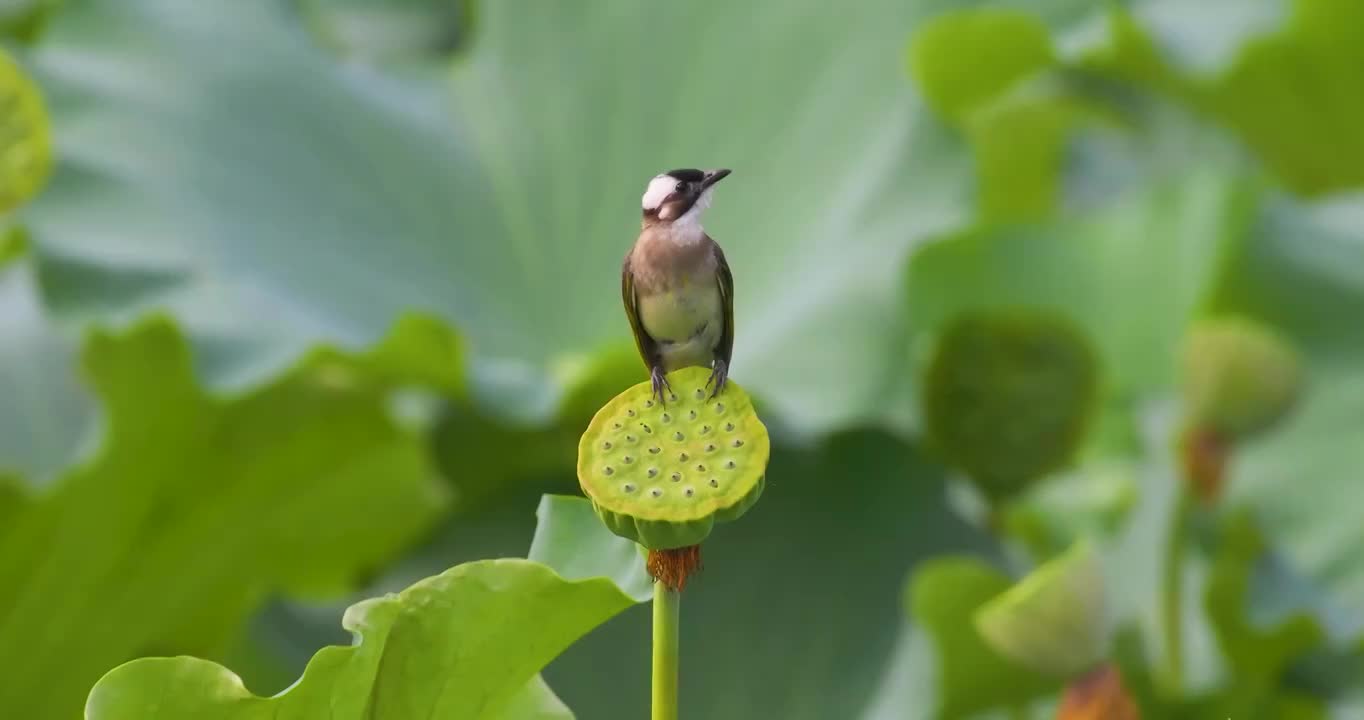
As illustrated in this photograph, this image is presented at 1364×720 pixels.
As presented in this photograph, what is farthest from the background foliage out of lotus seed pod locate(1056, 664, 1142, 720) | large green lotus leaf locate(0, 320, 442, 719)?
lotus seed pod locate(1056, 664, 1142, 720)

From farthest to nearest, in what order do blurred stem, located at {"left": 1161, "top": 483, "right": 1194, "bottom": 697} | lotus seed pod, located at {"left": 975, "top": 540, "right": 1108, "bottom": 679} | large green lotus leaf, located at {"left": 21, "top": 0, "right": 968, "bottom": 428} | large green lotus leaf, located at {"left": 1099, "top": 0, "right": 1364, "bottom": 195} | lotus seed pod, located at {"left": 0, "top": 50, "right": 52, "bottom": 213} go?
large green lotus leaf, located at {"left": 1099, "top": 0, "right": 1364, "bottom": 195} → large green lotus leaf, located at {"left": 21, "top": 0, "right": 968, "bottom": 428} → blurred stem, located at {"left": 1161, "top": 483, "right": 1194, "bottom": 697} → lotus seed pod, located at {"left": 975, "top": 540, "right": 1108, "bottom": 679} → lotus seed pod, located at {"left": 0, "top": 50, "right": 52, "bottom": 213}

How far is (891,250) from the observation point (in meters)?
0.99

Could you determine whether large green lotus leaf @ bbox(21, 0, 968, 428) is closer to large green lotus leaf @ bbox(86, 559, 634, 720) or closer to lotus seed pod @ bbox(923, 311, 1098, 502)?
lotus seed pod @ bbox(923, 311, 1098, 502)

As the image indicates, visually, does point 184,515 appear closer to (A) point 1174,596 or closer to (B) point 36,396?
(B) point 36,396

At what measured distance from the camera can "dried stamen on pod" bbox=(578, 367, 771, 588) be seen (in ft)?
0.91

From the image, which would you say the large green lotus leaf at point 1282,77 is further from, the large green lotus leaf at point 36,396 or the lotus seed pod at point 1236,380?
the large green lotus leaf at point 36,396

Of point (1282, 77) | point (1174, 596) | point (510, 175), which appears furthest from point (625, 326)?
point (1282, 77)

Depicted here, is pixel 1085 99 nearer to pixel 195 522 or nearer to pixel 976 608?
pixel 976 608

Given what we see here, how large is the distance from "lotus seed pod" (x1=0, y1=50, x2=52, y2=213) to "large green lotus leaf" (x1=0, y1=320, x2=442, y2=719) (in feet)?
1.23

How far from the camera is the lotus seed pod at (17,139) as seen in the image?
1.28 ft

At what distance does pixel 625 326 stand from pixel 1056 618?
540 millimetres

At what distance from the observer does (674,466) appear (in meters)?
0.28

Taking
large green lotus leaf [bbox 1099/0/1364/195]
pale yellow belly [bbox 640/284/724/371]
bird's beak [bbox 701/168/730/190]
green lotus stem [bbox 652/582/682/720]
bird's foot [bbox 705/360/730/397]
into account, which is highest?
large green lotus leaf [bbox 1099/0/1364/195]

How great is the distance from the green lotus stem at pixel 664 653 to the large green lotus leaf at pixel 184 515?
0.49 m
